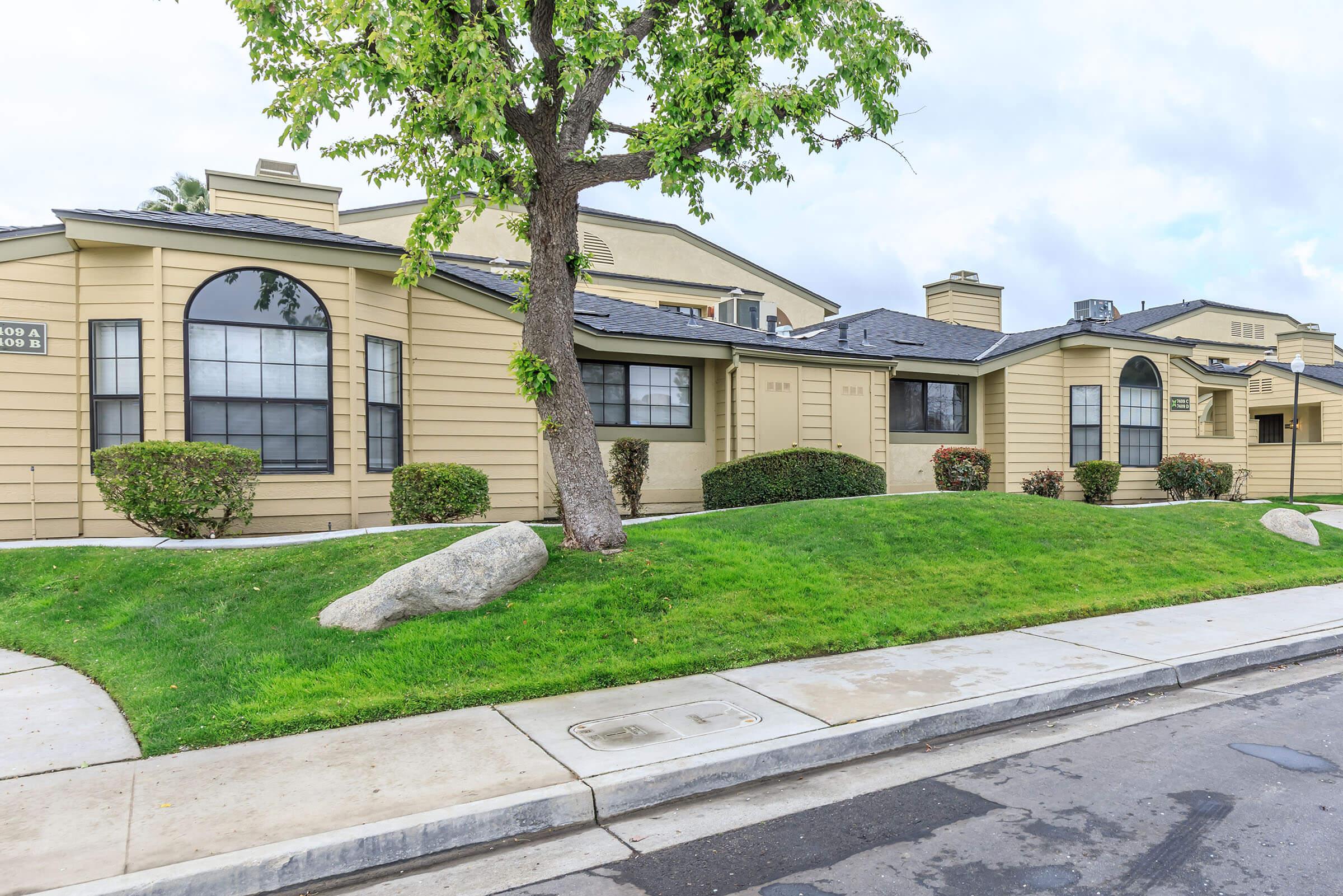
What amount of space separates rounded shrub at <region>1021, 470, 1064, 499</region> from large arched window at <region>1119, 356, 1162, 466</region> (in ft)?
7.19

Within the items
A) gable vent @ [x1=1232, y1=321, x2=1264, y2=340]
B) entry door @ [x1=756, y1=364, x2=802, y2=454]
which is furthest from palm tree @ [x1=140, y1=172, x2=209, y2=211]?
gable vent @ [x1=1232, y1=321, x2=1264, y2=340]

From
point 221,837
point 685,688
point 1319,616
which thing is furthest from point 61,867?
point 1319,616

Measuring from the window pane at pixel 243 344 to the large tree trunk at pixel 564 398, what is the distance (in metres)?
4.48

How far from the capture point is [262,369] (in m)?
11.1

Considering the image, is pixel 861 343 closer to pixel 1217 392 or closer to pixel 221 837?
pixel 1217 392

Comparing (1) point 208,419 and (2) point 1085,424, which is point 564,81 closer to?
(1) point 208,419

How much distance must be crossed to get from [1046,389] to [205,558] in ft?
57.1

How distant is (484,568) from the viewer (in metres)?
7.35

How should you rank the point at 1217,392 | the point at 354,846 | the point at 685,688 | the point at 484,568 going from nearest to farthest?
the point at 354,846
the point at 685,688
the point at 484,568
the point at 1217,392

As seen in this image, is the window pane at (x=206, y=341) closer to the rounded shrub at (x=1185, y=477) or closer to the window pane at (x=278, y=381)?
the window pane at (x=278, y=381)

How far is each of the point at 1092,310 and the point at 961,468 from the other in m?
6.88

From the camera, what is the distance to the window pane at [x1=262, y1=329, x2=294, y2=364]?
11.1 metres

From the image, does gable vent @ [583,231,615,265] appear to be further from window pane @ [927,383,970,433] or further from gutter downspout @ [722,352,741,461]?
window pane @ [927,383,970,433]

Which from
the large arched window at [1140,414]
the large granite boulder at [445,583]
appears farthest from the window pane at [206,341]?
the large arched window at [1140,414]
